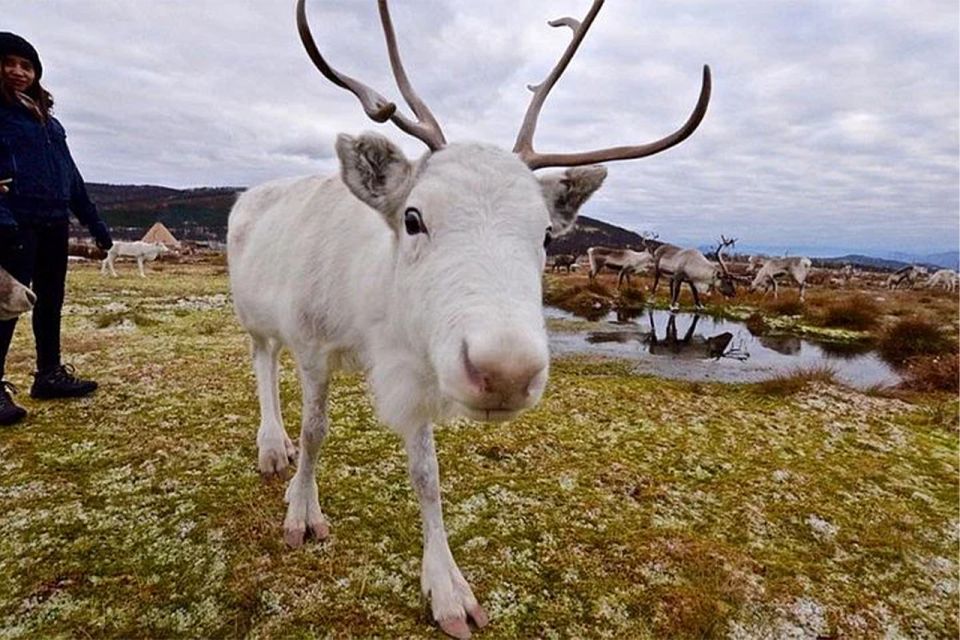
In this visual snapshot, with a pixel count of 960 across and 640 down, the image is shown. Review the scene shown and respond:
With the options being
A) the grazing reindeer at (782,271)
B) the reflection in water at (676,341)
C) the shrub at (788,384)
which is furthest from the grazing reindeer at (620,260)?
the shrub at (788,384)

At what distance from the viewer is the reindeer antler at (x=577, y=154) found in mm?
2711

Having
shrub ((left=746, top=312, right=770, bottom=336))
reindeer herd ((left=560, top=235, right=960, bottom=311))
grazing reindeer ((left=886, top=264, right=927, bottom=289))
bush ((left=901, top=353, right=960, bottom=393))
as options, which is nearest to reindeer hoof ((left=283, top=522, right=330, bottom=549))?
bush ((left=901, top=353, right=960, bottom=393))

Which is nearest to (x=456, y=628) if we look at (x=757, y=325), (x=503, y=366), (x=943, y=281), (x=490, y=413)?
(x=490, y=413)

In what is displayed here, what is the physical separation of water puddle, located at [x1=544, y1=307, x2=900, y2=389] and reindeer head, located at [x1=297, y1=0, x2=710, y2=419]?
7327 mm

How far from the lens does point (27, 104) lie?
454cm

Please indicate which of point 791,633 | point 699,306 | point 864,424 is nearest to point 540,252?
point 791,633

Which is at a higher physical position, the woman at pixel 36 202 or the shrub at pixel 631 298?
the woman at pixel 36 202

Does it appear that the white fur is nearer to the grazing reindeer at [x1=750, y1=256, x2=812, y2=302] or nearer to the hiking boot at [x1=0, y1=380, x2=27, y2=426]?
the hiking boot at [x1=0, y1=380, x2=27, y2=426]

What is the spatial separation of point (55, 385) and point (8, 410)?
691mm

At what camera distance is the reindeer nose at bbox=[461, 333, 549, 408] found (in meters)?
1.86

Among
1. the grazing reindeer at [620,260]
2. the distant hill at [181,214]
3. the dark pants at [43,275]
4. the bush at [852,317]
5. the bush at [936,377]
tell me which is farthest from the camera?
the distant hill at [181,214]

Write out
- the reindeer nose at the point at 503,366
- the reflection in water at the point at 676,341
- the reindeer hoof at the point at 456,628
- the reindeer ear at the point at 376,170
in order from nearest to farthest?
the reindeer nose at the point at 503,366, the reindeer ear at the point at 376,170, the reindeer hoof at the point at 456,628, the reflection in water at the point at 676,341

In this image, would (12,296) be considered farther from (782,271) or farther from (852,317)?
(782,271)

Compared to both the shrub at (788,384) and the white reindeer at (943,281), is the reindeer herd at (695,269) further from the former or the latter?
the shrub at (788,384)
